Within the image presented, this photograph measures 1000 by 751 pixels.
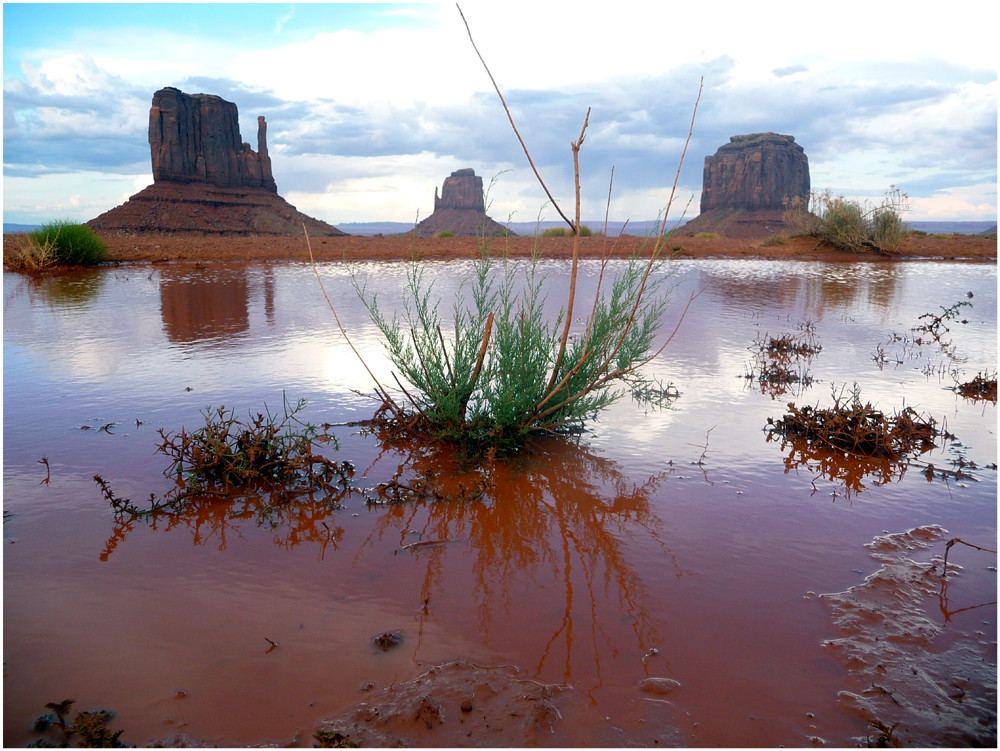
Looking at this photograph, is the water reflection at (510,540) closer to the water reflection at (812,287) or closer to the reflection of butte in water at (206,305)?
the reflection of butte in water at (206,305)

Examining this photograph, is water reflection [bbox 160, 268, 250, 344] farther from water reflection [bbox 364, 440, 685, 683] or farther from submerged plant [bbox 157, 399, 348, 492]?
water reflection [bbox 364, 440, 685, 683]

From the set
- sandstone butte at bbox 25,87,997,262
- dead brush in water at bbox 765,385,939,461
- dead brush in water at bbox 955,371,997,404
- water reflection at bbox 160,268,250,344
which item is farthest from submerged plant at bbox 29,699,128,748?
dead brush in water at bbox 955,371,997,404

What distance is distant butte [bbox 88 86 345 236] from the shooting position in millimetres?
63938

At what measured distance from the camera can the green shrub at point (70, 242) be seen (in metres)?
18.2

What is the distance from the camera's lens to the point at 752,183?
100438mm

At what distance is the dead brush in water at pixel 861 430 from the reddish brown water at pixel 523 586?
190mm

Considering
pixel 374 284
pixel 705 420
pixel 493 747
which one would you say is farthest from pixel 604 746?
pixel 374 284

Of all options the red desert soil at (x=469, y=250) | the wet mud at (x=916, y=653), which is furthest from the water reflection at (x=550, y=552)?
the red desert soil at (x=469, y=250)

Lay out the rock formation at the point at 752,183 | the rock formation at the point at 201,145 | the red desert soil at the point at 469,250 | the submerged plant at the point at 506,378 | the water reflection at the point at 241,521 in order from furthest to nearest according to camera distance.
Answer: the rock formation at the point at 752,183
the rock formation at the point at 201,145
the red desert soil at the point at 469,250
the submerged plant at the point at 506,378
the water reflection at the point at 241,521

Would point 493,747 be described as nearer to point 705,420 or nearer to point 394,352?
point 394,352

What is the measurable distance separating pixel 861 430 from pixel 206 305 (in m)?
10.7

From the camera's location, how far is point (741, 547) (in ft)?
11.6

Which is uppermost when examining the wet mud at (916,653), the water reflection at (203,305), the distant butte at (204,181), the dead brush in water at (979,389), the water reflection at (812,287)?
the distant butte at (204,181)

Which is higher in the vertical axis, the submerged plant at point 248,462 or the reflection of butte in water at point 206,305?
the reflection of butte in water at point 206,305
